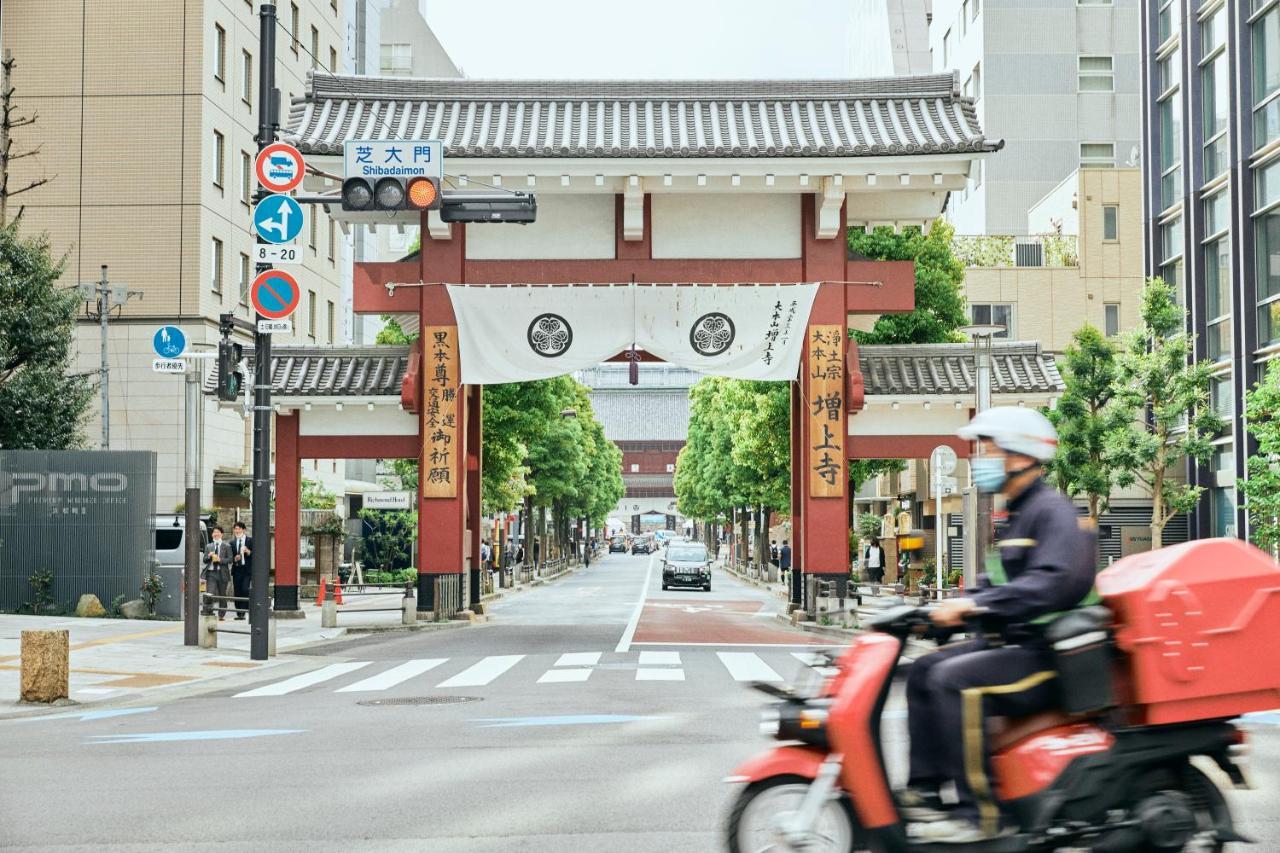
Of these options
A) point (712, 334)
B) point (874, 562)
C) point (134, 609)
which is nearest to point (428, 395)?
point (712, 334)

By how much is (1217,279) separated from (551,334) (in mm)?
19528

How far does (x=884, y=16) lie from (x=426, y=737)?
232 feet

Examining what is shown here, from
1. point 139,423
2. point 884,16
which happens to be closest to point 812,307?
point 139,423

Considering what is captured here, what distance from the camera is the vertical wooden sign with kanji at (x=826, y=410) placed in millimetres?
25203

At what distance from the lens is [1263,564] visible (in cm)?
586

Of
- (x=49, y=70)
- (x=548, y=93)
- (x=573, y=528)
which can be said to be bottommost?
(x=573, y=528)

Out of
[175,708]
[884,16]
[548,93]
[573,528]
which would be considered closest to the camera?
[175,708]

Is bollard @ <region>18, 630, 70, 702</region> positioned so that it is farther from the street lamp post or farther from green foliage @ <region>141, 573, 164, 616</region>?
the street lamp post

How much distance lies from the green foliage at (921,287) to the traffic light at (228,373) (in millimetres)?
22060

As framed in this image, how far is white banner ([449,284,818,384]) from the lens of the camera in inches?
992

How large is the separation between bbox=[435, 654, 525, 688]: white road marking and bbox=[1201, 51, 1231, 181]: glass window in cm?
2446

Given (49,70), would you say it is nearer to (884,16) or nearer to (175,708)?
(175,708)

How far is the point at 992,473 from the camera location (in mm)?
6082

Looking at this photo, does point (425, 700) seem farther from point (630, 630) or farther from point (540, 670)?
point (630, 630)
